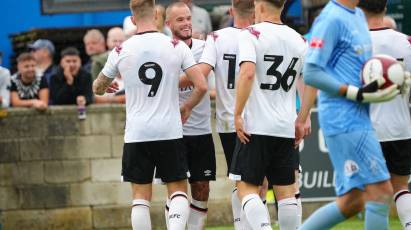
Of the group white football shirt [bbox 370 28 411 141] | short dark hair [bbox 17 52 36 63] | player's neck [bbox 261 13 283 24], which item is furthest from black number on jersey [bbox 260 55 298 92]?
short dark hair [bbox 17 52 36 63]

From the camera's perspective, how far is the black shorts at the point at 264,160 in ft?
32.1

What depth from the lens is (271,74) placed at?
9.90 metres

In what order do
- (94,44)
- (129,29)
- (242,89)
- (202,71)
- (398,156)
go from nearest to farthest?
1. (242,89)
2. (398,156)
3. (202,71)
4. (129,29)
5. (94,44)

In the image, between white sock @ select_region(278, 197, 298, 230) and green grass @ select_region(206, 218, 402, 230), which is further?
green grass @ select_region(206, 218, 402, 230)

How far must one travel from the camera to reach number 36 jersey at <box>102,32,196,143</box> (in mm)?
10180

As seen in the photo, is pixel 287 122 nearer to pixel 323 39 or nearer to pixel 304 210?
pixel 323 39

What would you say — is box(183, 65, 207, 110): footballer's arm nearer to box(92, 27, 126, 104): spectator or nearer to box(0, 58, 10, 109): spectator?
box(92, 27, 126, 104): spectator

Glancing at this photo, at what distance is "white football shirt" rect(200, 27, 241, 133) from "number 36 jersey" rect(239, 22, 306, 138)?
1.07 m

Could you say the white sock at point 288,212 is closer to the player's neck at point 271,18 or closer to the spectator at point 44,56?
the player's neck at point 271,18

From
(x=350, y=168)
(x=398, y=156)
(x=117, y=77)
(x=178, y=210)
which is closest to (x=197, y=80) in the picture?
(x=178, y=210)

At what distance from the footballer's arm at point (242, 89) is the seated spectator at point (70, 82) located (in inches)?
228

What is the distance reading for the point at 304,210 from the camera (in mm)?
15438

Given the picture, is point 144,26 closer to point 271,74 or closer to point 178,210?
point 271,74

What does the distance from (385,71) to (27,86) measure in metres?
7.90
